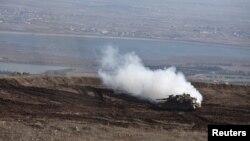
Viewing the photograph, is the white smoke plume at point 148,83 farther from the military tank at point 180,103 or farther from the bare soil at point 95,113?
the military tank at point 180,103

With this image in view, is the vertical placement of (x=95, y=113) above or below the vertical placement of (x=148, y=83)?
below

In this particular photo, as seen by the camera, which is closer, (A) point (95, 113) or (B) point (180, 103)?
(A) point (95, 113)

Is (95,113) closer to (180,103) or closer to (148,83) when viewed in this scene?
(180,103)

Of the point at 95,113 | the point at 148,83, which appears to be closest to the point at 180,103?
the point at 148,83

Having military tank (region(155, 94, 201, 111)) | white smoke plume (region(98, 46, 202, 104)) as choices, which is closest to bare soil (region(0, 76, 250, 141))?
military tank (region(155, 94, 201, 111))

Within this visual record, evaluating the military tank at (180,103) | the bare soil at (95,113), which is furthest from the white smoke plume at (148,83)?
the military tank at (180,103)
